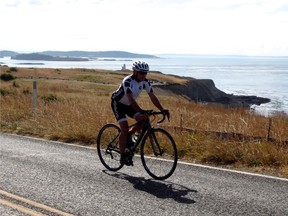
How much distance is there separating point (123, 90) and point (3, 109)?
9.50 m

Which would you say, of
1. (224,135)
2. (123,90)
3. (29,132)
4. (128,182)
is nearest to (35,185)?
(128,182)

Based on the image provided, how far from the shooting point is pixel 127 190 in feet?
20.7

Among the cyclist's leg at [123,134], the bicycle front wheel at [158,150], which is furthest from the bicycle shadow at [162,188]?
the cyclist's leg at [123,134]

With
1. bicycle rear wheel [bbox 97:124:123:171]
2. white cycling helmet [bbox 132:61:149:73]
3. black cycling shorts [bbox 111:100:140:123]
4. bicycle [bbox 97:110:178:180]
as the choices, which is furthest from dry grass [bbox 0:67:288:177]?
white cycling helmet [bbox 132:61:149:73]

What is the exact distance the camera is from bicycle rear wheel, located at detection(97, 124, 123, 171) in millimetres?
7781

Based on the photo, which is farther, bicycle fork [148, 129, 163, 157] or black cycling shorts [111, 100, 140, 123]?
black cycling shorts [111, 100, 140, 123]

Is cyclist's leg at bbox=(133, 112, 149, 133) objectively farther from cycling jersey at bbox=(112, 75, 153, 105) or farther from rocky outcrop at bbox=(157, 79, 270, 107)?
rocky outcrop at bbox=(157, 79, 270, 107)

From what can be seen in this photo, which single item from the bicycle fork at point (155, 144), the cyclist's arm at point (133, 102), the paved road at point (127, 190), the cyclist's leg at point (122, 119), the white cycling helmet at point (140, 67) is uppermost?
the white cycling helmet at point (140, 67)

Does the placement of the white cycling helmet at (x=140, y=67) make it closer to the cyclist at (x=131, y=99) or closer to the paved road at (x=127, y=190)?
the cyclist at (x=131, y=99)

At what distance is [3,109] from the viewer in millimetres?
15352

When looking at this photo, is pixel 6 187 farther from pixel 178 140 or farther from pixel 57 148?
pixel 178 140

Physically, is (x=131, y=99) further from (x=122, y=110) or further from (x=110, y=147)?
(x=110, y=147)

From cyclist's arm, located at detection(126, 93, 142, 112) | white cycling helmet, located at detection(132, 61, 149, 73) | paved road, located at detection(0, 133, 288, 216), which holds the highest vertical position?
white cycling helmet, located at detection(132, 61, 149, 73)

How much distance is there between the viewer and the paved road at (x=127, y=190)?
539 centimetres
